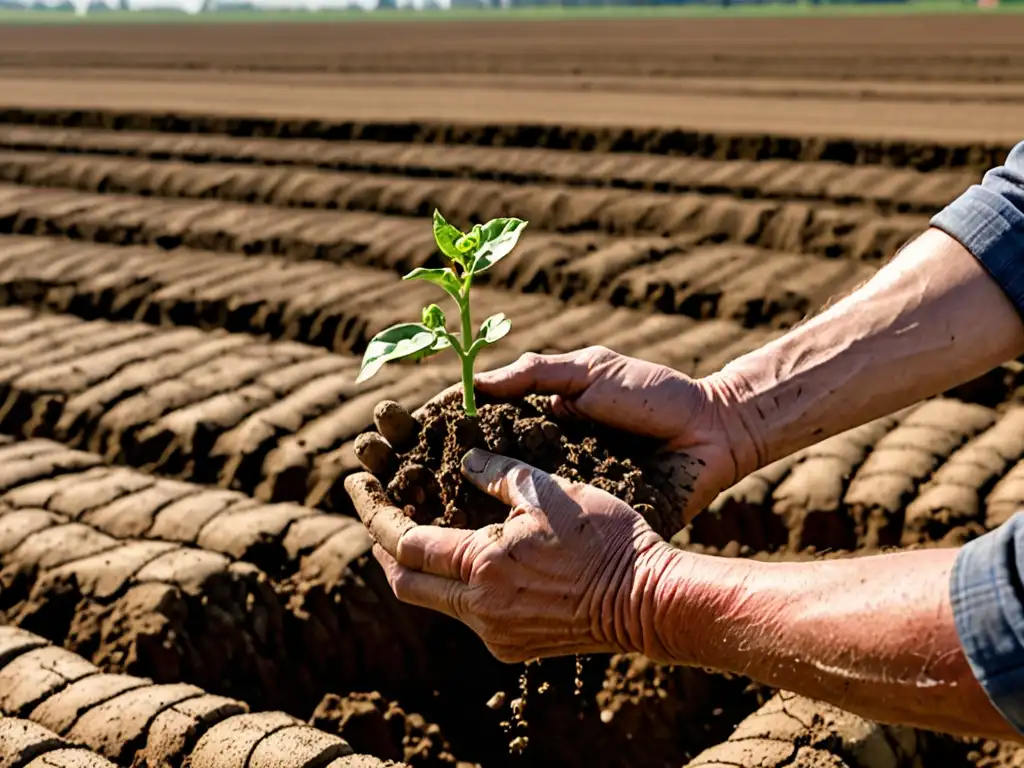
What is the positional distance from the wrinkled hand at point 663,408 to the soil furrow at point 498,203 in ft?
12.0

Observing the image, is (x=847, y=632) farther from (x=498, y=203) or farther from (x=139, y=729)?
(x=498, y=203)

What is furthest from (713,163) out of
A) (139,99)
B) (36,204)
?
(139,99)

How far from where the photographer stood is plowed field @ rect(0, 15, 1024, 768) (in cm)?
347

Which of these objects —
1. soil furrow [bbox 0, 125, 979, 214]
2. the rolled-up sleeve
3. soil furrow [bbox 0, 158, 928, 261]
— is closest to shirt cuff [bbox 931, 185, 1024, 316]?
the rolled-up sleeve

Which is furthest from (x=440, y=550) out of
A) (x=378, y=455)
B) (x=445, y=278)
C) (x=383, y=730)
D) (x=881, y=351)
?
(x=383, y=730)

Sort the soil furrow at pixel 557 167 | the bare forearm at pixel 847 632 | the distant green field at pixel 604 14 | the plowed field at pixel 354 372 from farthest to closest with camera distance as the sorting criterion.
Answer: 1. the distant green field at pixel 604 14
2. the soil furrow at pixel 557 167
3. the plowed field at pixel 354 372
4. the bare forearm at pixel 847 632

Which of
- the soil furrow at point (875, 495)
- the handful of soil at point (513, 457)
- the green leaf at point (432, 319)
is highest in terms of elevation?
the green leaf at point (432, 319)

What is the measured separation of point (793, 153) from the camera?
7492 mm

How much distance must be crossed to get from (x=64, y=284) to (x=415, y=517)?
14.5 ft

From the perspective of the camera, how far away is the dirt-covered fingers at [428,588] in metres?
2.19

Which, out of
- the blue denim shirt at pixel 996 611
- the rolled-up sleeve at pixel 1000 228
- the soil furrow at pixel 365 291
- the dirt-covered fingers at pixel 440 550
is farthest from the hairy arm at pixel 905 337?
the soil furrow at pixel 365 291

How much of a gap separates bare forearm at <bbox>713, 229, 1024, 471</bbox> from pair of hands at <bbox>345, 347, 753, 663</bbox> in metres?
0.10

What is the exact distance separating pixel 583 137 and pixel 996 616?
690 centimetres

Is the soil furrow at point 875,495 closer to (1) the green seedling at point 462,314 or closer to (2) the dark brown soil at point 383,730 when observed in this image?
(2) the dark brown soil at point 383,730
